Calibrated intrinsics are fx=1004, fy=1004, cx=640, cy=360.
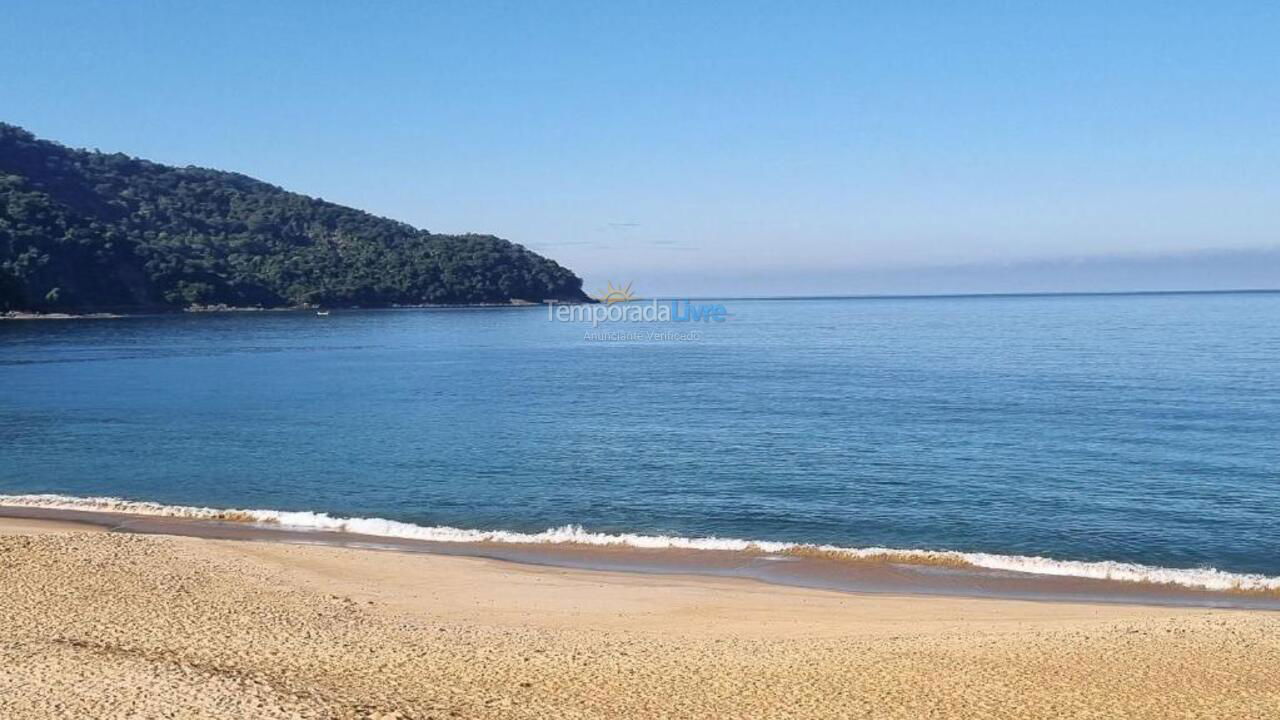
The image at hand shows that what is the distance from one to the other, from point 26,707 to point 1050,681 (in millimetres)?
12190

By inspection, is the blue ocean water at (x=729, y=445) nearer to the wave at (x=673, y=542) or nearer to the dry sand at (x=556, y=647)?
the wave at (x=673, y=542)

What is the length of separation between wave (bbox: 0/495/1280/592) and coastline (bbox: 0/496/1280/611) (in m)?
0.04

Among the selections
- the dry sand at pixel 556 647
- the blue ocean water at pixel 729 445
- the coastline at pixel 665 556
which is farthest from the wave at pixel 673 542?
the dry sand at pixel 556 647

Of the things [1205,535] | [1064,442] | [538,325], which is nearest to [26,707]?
[1205,535]

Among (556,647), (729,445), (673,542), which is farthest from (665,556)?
(729,445)

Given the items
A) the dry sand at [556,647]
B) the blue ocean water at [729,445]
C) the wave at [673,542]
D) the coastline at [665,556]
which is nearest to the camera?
the dry sand at [556,647]

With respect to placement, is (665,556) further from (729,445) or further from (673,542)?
(729,445)

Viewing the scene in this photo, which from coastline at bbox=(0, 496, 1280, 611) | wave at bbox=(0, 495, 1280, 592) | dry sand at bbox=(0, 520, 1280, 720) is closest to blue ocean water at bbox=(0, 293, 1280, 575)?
wave at bbox=(0, 495, 1280, 592)

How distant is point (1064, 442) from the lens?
35.1 m

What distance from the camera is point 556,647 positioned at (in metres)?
14.6

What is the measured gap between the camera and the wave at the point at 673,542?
20531 mm

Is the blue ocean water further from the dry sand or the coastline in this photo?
the dry sand

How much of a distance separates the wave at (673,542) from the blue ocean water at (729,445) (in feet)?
2.45

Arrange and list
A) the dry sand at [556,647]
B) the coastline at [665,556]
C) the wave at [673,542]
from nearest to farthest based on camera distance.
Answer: the dry sand at [556,647] < the coastline at [665,556] < the wave at [673,542]
